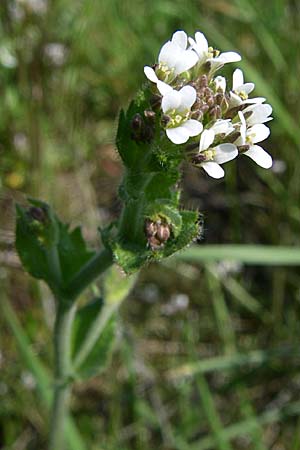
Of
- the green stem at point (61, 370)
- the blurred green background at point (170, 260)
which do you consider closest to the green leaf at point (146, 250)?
the green stem at point (61, 370)

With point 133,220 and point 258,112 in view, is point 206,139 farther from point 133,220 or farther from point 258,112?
point 133,220

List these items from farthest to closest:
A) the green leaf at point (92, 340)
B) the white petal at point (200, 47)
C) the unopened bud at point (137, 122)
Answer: the green leaf at point (92, 340) → the white petal at point (200, 47) → the unopened bud at point (137, 122)

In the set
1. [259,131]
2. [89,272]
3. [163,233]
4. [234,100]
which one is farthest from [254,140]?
[89,272]

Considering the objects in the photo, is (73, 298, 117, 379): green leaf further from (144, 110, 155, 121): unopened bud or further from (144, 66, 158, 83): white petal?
(144, 66, 158, 83): white petal

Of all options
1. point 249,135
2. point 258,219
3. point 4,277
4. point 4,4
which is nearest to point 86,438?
point 4,277

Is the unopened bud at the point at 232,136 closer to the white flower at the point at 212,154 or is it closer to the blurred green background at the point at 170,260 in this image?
the white flower at the point at 212,154

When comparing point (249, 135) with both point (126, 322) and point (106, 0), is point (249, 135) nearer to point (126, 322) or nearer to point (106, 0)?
point (126, 322)
